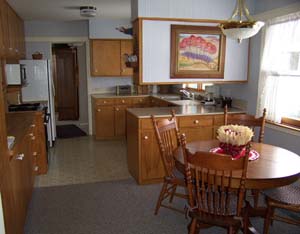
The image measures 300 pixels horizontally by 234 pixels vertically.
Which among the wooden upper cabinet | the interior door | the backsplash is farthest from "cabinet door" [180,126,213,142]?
the interior door

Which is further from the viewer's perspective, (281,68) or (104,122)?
(104,122)

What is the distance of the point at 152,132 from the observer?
356 centimetres

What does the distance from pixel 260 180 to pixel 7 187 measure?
1667mm

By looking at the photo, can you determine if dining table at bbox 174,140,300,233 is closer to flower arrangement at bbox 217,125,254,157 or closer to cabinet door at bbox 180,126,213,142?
flower arrangement at bbox 217,125,254,157

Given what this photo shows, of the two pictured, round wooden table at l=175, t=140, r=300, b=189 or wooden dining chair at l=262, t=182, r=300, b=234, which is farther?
wooden dining chair at l=262, t=182, r=300, b=234

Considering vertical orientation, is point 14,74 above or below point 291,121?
above

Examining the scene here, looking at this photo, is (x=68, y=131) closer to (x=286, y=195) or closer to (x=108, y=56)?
(x=108, y=56)

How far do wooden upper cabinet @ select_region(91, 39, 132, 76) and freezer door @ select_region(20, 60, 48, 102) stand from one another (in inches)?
46.2

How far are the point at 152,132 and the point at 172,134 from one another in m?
0.29

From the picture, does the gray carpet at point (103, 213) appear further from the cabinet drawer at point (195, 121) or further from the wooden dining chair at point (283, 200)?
the cabinet drawer at point (195, 121)

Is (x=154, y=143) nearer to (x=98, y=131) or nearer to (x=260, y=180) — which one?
(x=260, y=180)

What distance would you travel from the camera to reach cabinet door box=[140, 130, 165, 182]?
3.56 m

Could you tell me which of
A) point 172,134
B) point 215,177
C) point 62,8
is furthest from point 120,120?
point 215,177

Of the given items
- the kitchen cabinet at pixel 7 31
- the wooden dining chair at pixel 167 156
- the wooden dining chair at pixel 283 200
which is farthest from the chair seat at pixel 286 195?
the kitchen cabinet at pixel 7 31
